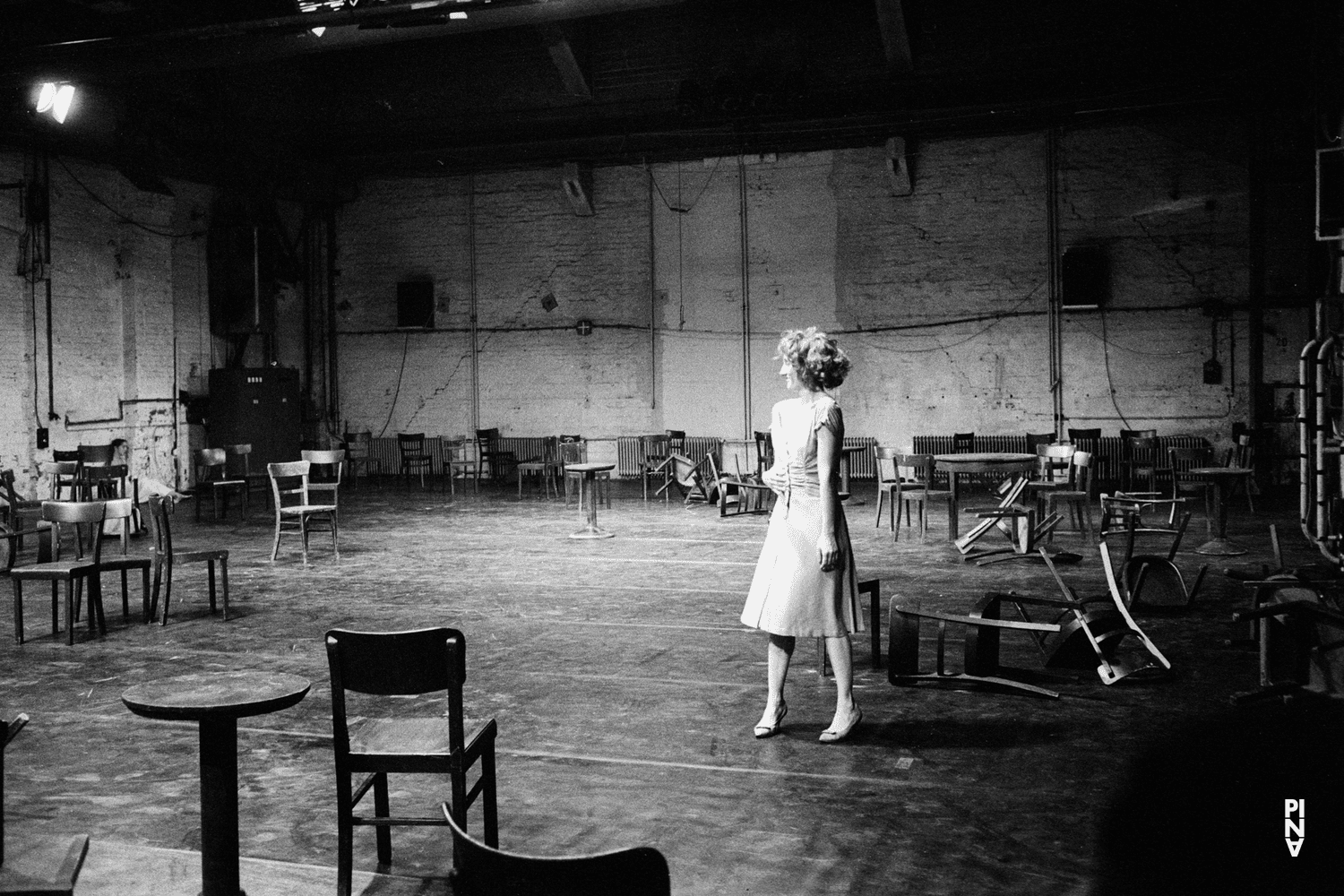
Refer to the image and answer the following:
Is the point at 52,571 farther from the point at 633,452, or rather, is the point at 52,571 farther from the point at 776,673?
the point at 633,452

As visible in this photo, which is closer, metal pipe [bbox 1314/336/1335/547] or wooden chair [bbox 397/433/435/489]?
metal pipe [bbox 1314/336/1335/547]

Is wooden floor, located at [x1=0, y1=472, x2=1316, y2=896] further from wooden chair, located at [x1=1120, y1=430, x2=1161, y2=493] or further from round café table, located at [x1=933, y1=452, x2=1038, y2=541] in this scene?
wooden chair, located at [x1=1120, y1=430, x2=1161, y2=493]

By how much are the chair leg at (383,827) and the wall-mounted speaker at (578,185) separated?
1373 centimetres

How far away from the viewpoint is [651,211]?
1692 cm

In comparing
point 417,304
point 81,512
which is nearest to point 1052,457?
point 81,512

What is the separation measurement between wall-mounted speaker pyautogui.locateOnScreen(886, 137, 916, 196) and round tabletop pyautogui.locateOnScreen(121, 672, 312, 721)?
13.3 m

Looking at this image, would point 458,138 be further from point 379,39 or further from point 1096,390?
point 1096,390

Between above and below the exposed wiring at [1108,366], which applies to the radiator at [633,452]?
below

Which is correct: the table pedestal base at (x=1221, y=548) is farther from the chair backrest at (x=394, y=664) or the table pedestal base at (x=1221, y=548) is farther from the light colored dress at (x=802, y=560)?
the chair backrest at (x=394, y=664)

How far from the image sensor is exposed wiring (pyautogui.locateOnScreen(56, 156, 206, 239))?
13.9 meters

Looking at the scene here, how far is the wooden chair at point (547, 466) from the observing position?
15320 mm

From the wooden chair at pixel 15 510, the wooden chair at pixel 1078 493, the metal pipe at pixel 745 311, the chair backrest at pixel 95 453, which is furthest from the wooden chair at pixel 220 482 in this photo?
the wooden chair at pixel 1078 493

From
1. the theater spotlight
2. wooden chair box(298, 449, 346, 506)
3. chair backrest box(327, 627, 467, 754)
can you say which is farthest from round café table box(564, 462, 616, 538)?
chair backrest box(327, 627, 467, 754)

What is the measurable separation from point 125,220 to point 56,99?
2.07 meters
